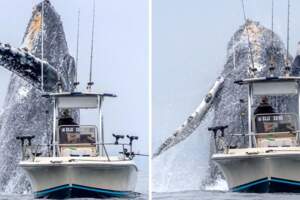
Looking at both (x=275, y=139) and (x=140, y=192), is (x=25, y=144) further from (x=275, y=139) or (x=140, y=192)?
(x=275, y=139)

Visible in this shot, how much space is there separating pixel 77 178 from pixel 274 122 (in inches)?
72.1

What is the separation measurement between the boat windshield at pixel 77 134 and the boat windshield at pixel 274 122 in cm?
146

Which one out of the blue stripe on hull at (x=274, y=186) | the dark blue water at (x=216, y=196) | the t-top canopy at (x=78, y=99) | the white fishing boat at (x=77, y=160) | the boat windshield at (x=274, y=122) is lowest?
the dark blue water at (x=216, y=196)

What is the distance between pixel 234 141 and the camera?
15836 millimetres

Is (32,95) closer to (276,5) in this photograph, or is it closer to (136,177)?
(136,177)

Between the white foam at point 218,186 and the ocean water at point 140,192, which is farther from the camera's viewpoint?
the white foam at point 218,186

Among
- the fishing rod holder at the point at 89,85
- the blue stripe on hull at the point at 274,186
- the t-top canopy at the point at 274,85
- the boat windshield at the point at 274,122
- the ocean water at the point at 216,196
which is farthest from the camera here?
the fishing rod holder at the point at 89,85

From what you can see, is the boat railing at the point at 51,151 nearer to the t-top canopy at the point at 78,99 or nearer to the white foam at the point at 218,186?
the t-top canopy at the point at 78,99

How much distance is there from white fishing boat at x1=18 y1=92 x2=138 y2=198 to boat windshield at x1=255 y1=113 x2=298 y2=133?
1117 mm

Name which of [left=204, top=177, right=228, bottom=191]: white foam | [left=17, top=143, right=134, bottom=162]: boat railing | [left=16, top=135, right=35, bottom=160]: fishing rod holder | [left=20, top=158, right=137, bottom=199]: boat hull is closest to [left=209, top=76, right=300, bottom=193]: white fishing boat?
[left=204, top=177, right=228, bottom=191]: white foam

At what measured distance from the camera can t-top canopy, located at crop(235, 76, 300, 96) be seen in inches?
609

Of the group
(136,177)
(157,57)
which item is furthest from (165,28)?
(136,177)

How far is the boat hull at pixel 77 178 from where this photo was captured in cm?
1523

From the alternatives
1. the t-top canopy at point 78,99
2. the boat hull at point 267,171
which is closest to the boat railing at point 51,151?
the t-top canopy at point 78,99
